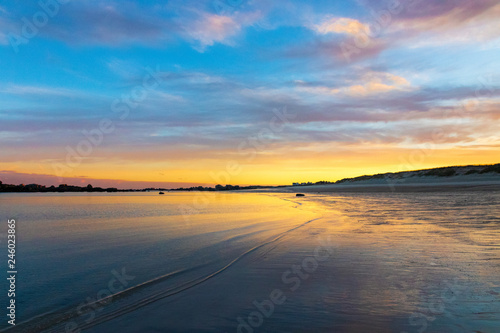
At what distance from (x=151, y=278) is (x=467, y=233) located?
1276cm

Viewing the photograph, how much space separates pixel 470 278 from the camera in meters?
7.24

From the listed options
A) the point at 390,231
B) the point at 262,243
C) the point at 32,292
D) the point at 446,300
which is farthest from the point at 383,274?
the point at 32,292

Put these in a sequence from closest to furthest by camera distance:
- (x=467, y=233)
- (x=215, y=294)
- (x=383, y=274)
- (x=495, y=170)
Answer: (x=215, y=294) < (x=383, y=274) < (x=467, y=233) < (x=495, y=170)

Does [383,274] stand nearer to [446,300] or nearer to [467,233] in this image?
[446,300]

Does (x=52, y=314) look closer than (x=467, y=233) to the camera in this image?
Yes

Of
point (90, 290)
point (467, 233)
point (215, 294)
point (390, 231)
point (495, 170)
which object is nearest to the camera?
point (215, 294)

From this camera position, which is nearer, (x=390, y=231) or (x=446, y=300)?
(x=446, y=300)

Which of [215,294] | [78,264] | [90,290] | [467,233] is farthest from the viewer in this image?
[467,233]

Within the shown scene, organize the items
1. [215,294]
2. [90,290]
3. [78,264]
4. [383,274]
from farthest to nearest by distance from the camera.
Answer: [78,264] → [383,274] → [90,290] → [215,294]

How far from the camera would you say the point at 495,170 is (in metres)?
66.8

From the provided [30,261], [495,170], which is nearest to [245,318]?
[30,261]

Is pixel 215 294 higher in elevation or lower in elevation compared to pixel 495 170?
→ lower

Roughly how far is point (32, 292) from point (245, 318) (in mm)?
5406

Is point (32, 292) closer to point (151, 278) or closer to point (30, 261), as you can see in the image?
point (151, 278)
